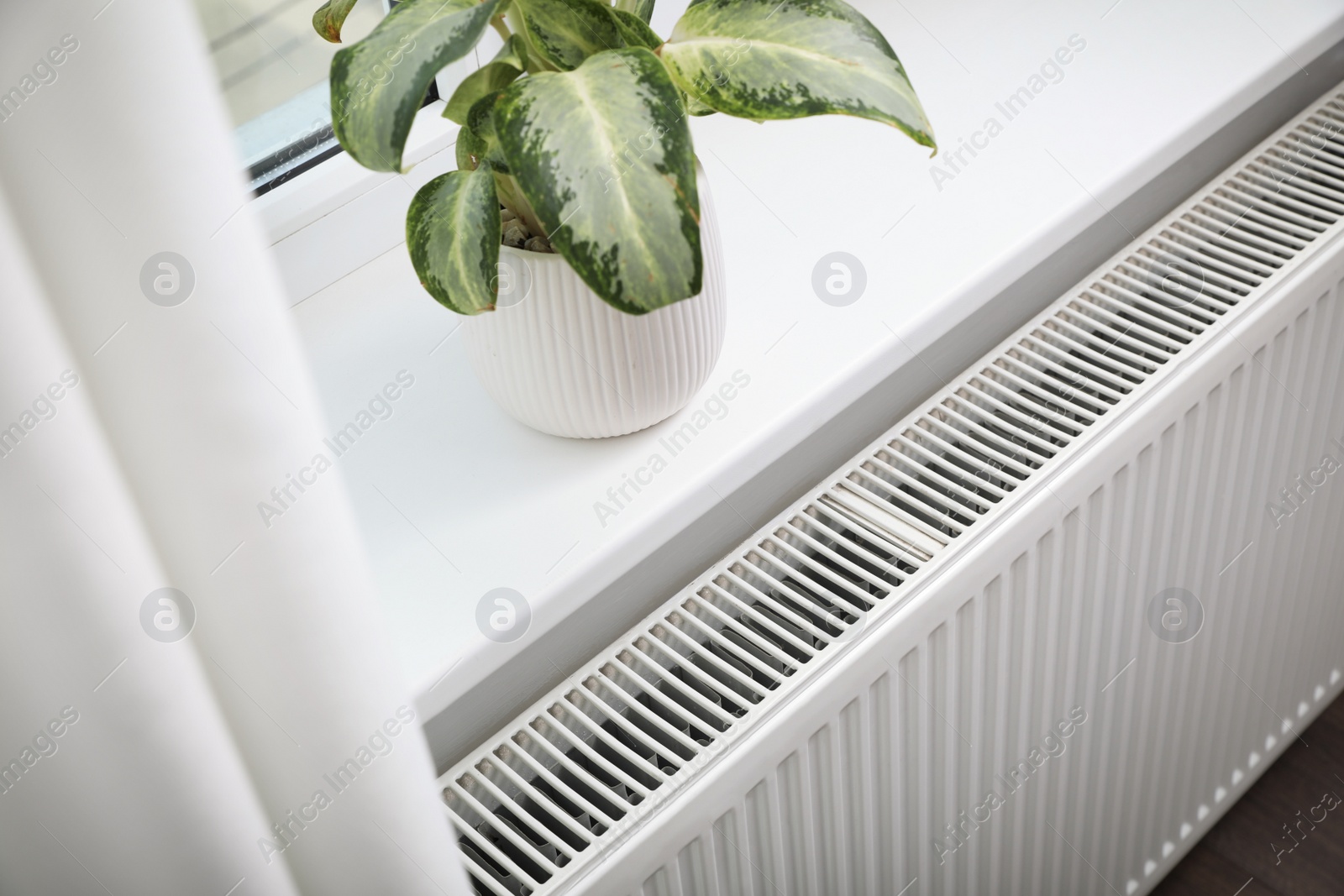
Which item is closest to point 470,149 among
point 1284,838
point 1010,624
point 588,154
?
point 588,154

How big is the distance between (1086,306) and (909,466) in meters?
0.21

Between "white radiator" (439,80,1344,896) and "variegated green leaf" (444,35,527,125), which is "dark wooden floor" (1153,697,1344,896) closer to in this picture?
"white radiator" (439,80,1344,896)

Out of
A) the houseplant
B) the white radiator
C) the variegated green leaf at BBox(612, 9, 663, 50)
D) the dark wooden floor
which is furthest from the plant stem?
the dark wooden floor

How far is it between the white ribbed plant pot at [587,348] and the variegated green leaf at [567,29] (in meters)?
0.10

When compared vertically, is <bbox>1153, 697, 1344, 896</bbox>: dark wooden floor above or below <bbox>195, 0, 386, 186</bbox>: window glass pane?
below

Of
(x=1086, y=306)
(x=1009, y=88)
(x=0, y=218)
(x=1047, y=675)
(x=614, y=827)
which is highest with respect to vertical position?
(x=0, y=218)

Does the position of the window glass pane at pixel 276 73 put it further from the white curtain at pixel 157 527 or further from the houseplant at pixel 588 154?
the white curtain at pixel 157 527

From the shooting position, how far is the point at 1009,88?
97cm

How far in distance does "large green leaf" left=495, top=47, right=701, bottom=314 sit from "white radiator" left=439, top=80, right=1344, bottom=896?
286mm

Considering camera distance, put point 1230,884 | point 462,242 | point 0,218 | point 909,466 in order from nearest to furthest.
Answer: point 0,218
point 462,242
point 909,466
point 1230,884

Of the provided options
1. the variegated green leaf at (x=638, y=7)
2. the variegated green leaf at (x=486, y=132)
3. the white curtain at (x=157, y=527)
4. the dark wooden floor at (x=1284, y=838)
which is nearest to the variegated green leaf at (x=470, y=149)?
the variegated green leaf at (x=486, y=132)

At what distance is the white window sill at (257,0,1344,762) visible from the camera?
2.24ft

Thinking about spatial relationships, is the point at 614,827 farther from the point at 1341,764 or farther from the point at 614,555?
the point at 1341,764

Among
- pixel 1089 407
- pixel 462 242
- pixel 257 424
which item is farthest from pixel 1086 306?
pixel 257 424
